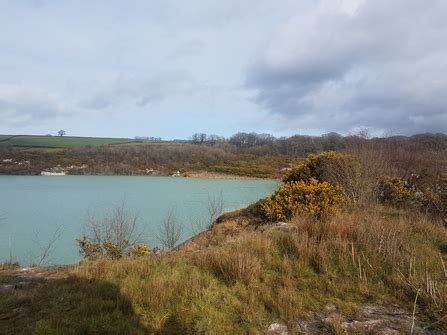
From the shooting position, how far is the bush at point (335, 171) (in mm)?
13477

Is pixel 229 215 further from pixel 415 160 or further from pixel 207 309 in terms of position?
pixel 207 309

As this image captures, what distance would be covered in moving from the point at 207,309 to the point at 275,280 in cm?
121

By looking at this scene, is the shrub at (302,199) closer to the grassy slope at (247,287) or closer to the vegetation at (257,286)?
the vegetation at (257,286)

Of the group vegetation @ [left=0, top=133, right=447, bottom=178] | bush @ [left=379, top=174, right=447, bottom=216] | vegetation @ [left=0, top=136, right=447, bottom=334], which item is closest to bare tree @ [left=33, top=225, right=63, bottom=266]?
vegetation @ [left=0, top=136, right=447, bottom=334]

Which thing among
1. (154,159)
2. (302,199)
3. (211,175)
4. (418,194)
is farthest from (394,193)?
(154,159)

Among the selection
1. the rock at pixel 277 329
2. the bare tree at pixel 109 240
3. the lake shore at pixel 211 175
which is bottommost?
the lake shore at pixel 211 175

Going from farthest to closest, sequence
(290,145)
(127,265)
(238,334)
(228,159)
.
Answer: (290,145), (228,159), (127,265), (238,334)

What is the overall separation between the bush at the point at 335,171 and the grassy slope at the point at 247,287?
23.0 ft

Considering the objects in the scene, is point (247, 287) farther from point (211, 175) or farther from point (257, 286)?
point (211, 175)

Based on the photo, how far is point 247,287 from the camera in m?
4.86

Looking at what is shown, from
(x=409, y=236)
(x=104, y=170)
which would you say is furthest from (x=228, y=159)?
(x=409, y=236)

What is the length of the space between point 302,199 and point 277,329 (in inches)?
347

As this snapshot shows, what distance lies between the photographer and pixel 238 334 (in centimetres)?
383

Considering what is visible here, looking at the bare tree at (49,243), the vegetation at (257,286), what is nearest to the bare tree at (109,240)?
the bare tree at (49,243)
